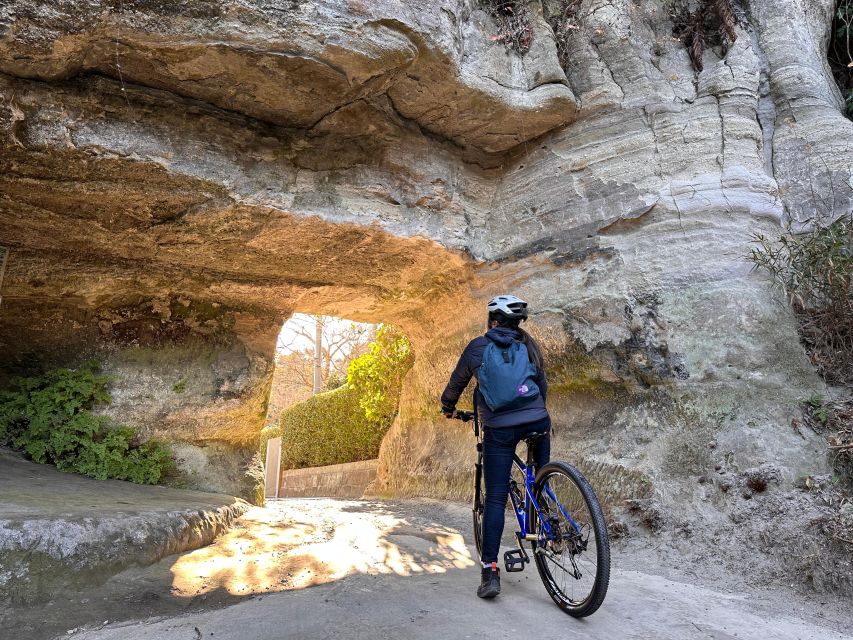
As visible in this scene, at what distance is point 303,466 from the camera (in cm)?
1276

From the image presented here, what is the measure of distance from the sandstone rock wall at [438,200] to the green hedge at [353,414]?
2.40 meters

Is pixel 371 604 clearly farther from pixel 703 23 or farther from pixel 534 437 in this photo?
pixel 703 23

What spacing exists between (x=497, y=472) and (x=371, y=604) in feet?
3.11

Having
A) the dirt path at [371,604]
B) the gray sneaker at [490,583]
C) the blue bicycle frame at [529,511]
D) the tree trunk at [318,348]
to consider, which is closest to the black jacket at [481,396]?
the blue bicycle frame at [529,511]

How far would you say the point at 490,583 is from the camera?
3139 mm

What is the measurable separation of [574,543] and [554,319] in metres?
2.91

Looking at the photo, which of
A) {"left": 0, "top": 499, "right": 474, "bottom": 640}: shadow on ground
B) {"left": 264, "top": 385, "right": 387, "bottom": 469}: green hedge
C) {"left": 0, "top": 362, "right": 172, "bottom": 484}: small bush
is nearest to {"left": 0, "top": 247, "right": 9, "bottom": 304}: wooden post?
{"left": 0, "top": 362, "right": 172, "bottom": 484}: small bush

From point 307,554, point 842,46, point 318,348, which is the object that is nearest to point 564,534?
point 307,554

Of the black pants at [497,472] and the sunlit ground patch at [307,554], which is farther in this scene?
the sunlit ground patch at [307,554]

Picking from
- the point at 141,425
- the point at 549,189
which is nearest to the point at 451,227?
the point at 549,189

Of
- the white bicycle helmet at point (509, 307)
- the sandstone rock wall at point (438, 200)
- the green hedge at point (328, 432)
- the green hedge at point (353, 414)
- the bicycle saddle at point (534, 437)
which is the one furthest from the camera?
the green hedge at point (328, 432)

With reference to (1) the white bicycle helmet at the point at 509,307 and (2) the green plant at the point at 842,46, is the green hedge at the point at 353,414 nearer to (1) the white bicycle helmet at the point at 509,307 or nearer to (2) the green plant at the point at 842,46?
(1) the white bicycle helmet at the point at 509,307

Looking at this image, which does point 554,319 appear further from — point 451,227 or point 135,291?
point 135,291

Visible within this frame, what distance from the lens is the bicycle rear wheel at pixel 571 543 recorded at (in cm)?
279
